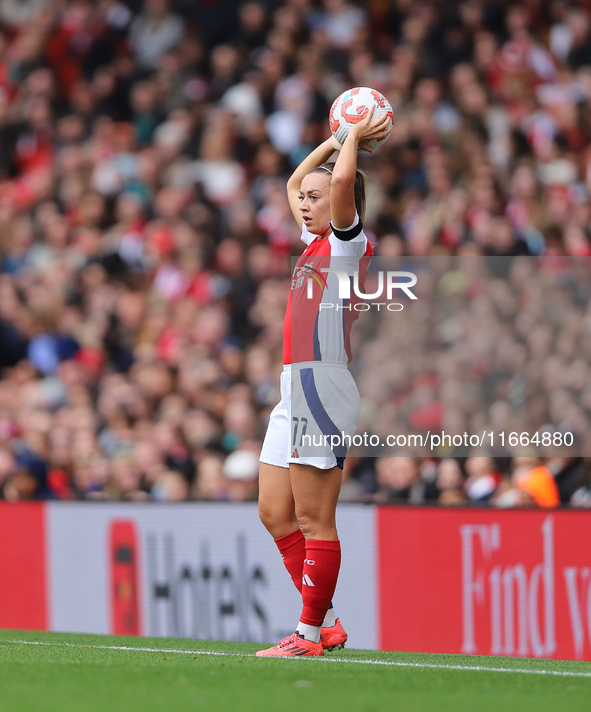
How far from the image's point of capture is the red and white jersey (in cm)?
504

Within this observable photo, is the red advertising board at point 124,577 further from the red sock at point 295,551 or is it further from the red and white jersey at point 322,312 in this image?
the red and white jersey at point 322,312

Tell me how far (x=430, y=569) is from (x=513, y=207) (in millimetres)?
3634

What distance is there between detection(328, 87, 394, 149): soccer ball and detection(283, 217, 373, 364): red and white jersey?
47cm

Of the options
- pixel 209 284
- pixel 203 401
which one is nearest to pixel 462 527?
pixel 203 401

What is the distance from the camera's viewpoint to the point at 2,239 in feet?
44.2

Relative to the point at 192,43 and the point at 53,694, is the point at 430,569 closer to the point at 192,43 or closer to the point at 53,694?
the point at 53,694

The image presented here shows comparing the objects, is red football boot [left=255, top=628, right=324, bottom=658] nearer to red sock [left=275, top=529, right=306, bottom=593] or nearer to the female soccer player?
the female soccer player

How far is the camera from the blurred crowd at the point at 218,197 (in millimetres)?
9500

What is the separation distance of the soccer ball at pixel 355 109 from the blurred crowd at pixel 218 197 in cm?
283

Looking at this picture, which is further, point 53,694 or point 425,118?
point 425,118

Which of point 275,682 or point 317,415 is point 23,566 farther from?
point 275,682

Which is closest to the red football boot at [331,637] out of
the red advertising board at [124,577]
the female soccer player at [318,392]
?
the female soccer player at [318,392]

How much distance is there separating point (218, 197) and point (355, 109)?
23.5ft

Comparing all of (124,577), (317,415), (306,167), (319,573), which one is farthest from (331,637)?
(124,577)
